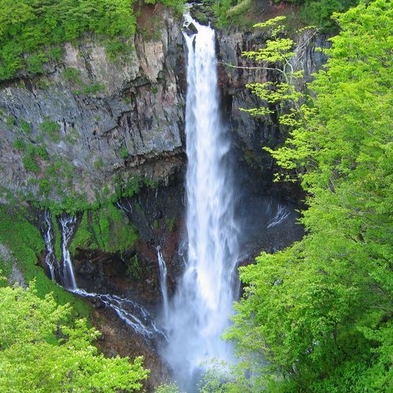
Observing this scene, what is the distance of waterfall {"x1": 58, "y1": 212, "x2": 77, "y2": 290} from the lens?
69.7 feet

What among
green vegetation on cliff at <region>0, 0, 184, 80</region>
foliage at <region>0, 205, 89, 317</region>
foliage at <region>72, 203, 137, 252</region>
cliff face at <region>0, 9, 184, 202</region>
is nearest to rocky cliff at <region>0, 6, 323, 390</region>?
cliff face at <region>0, 9, 184, 202</region>

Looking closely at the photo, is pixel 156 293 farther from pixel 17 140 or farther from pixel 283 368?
pixel 283 368

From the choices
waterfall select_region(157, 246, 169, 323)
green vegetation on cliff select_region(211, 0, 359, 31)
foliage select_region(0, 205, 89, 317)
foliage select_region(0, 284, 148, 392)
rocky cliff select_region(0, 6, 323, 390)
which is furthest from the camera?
waterfall select_region(157, 246, 169, 323)

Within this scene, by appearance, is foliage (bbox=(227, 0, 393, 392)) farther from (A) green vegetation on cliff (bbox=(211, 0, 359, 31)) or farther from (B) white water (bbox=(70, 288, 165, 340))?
(B) white water (bbox=(70, 288, 165, 340))

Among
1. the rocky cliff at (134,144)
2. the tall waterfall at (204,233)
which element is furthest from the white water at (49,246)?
the tall waterfall at (204,233)

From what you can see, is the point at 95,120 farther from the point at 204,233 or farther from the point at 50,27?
the point at 204,233

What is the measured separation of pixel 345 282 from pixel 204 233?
13289 millimetres

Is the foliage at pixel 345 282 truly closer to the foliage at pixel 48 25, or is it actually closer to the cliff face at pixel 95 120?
the cliff face at pixel 95 120

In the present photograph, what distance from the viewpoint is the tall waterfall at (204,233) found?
62.5 ft

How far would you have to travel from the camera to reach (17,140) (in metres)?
21.2

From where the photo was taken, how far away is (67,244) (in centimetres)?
2156

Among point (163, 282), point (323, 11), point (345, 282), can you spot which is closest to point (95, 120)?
point (163, 282)

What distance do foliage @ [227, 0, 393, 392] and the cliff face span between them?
11.4 meters

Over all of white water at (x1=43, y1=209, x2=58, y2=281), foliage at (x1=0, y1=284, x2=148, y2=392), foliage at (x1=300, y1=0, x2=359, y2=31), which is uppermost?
foliage at (x1=300, y1=0, x2=359, y2=31)
